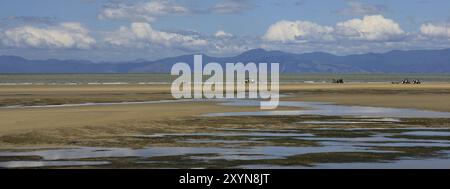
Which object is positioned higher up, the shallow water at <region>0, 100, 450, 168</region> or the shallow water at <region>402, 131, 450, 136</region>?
the shallow water at <region>0, 100, 450, 168</region>

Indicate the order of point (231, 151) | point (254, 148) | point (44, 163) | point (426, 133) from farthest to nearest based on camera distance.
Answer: point (426, 133)
point (254, 148)
point (231, 151)
point (44, 163)

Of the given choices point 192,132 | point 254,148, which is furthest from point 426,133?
point 192,132

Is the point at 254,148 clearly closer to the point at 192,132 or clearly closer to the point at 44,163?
the point at 192,132

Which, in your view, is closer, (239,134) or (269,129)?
(239,134)

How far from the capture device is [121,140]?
26.5 meters

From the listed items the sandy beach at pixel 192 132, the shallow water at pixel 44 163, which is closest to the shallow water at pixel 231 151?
the shallow water at pixel 44 163

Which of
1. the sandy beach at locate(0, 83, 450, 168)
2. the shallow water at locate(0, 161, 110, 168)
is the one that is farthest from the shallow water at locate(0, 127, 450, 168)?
the sandy beach at locate(0, 83, 450, 168)

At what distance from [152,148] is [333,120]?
45.8 feet

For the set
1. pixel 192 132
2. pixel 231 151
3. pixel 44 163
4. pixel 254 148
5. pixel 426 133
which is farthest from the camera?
pixel 192 132

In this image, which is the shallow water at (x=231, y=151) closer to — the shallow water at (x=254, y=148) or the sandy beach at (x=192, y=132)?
the shallow water at (x=254, y=148)

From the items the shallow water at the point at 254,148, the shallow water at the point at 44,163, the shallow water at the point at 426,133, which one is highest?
the shallow water at the point at 44,163

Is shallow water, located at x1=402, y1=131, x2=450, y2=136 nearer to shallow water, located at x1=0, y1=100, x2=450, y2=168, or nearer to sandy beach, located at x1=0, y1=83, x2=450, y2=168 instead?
shallow water, located at x1=0, y1=100, x2=450, y2=168
